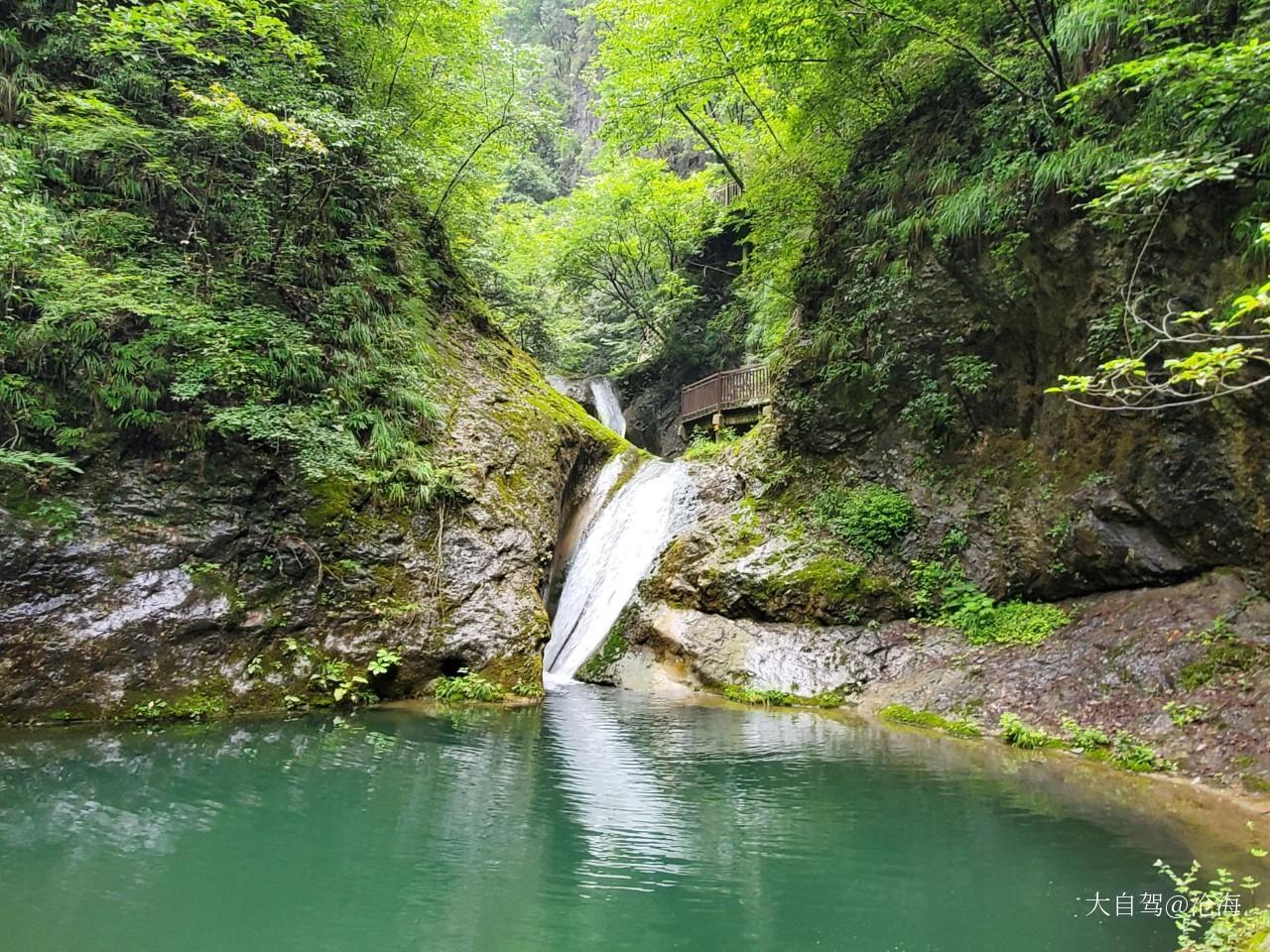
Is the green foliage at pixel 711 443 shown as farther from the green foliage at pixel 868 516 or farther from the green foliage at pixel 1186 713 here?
the green foliage at pixel 1186 713

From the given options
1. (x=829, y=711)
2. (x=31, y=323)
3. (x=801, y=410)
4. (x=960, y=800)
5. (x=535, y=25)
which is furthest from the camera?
(x=535, y=25)

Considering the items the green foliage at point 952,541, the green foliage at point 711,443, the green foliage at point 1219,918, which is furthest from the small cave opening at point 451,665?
the green foliage at point 711,443

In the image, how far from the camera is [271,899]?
3.98m

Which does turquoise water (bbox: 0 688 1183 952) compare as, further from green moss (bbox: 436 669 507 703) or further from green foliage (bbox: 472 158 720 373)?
green foliage (bbox: 472 158 720 373)

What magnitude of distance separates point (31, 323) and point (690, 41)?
12.4 meters

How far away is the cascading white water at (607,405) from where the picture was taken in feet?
81.3

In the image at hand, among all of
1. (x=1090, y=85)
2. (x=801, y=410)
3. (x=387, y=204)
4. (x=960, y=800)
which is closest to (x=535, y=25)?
(x=387, y=204)

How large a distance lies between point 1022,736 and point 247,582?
9060 millimetres

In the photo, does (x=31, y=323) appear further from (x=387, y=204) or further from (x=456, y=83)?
(x=456, y=83)

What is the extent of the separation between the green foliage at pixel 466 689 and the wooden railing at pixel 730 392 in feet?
36.0

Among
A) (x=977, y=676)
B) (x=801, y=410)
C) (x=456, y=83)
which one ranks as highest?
(x=456, y=83)

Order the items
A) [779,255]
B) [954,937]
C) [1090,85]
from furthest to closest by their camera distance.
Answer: [779,255] < [1090,85] < [954,937]

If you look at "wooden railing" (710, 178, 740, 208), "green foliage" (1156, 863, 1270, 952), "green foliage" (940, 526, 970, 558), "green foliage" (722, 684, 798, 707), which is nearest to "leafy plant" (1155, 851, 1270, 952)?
"green foliage" (1156, 863, 1270, 952)

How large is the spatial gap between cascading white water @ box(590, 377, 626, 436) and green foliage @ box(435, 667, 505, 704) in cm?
1534
